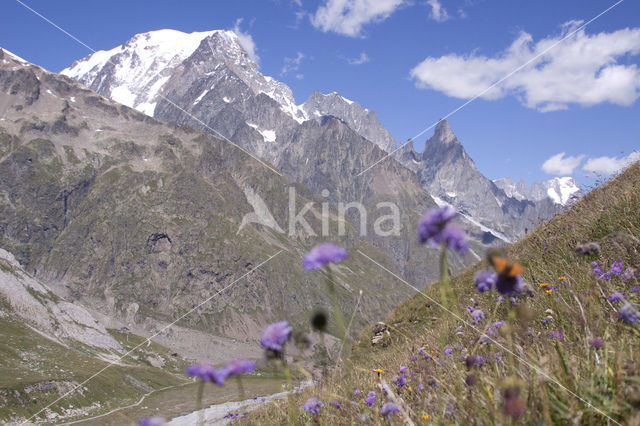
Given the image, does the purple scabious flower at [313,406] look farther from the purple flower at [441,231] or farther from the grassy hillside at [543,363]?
the purple flower at [441,231]

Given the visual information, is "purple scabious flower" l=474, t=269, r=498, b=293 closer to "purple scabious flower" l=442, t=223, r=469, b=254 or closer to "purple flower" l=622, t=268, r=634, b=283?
"purple scabious flower" l=442, t=223, r=469, b=254

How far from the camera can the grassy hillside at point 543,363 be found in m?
2.96

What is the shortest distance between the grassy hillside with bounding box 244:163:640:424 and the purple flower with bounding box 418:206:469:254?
21.7 inches

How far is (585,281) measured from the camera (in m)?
6.04

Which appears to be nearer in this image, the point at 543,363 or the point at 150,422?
the point at 543,363

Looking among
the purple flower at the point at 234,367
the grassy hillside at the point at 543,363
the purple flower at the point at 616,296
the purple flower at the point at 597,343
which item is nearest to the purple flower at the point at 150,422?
the purple flower at the point at 234,367

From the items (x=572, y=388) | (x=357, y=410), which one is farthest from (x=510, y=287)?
(x=357, y=410)

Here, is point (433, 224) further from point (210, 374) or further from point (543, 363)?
point (210, 374)

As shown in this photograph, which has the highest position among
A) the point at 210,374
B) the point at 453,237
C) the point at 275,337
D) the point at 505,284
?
the point at 453,237

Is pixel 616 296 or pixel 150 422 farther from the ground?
pixel 616 296

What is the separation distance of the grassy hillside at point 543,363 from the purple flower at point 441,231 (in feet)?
1.81

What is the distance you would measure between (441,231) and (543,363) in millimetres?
1211

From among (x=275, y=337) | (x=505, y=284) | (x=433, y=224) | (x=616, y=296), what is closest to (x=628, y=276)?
(x=616, y=296)

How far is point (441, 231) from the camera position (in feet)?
9.21
